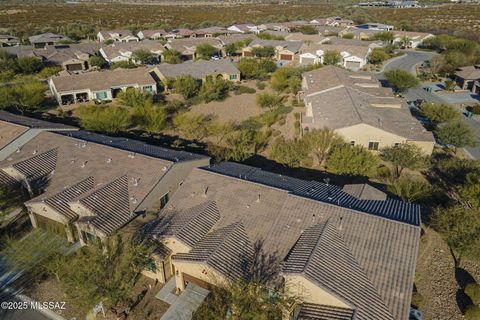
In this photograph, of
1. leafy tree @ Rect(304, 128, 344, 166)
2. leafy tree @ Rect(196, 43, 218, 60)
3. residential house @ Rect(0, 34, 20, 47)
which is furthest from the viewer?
residential house @ Rect(0, 34, 20, 47)

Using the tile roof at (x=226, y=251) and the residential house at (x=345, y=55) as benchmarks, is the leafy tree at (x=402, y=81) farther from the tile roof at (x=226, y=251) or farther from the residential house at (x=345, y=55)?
the tile roof at (x=226, y=251)

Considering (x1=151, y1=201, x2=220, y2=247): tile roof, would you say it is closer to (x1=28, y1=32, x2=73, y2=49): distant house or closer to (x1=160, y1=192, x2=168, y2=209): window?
(x1=160, y1=192, x2=168, y2=209): window

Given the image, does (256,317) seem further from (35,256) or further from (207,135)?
(207,135)

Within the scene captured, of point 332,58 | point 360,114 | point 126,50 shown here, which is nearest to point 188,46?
point 126,50

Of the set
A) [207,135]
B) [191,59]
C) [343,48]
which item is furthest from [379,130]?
[191,59]

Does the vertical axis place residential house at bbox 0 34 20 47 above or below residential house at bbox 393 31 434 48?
above

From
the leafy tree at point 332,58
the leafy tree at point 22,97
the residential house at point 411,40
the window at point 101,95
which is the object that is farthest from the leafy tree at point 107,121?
the residential house at point 411,40

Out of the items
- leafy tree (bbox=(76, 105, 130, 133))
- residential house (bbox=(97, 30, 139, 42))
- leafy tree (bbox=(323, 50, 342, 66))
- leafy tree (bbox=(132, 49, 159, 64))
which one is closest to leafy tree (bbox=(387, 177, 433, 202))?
leafy tree (bbox=(76, 105, 130, 133))
